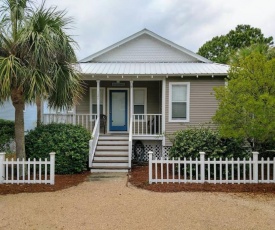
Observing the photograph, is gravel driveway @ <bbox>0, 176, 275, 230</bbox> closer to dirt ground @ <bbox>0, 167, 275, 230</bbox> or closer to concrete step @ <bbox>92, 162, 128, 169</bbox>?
dirt ground @ <bbox>0, 167, 275, 230</bbox>

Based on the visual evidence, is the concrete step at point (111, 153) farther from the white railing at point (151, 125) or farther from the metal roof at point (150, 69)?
the metal roof at point (150, 69)

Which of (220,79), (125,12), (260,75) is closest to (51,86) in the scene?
(260,75)

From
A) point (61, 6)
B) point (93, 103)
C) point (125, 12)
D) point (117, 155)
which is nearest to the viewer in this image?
point (61, 6)

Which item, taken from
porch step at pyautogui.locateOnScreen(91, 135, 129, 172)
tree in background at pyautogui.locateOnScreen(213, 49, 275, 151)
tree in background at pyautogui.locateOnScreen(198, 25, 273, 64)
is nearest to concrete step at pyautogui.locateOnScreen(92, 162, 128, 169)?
porch step at pyautogui.locateOnScreen(91, 135, 129, 172)

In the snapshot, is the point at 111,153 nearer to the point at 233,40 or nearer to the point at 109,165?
the point at 109,165

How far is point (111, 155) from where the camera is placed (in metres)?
11.2

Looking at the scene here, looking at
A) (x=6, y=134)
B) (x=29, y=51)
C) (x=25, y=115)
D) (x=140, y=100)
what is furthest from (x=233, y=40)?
(x=29, y=51)

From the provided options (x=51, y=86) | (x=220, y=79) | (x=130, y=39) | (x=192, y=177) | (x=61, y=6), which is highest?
(x=130, y=39)

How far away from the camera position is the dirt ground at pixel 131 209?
5355 millimetres

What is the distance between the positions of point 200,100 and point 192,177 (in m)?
4.74

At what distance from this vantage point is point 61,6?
Result: 9.01 metres

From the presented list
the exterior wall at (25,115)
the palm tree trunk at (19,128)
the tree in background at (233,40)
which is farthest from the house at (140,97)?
the tree in background at (233,40)

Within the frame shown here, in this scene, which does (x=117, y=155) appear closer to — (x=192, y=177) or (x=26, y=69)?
(x=192, y=177)

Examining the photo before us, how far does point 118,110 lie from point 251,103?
26.2ft
